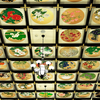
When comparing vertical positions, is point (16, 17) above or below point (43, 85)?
above

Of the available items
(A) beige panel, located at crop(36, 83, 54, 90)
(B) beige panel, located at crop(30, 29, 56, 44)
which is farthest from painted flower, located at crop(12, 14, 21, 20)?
(A) beige panel, located at crop(36, 83, 54, 90)

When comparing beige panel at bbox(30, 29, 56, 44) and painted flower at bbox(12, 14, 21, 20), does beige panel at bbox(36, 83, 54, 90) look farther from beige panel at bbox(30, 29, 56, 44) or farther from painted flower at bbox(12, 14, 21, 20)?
painted flower at bbox(12, 14, 21, 20)

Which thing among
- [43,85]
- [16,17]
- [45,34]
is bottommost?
[43,85]

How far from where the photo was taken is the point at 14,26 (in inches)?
193

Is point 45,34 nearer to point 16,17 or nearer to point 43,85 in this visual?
point 16,17

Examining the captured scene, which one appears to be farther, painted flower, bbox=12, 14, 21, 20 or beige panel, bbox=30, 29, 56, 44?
beige panel, bbox=30, 29, 56, 44

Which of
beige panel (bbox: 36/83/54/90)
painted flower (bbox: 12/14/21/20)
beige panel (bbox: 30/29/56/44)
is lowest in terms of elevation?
beige panel (bbox: 36/83/54/90)

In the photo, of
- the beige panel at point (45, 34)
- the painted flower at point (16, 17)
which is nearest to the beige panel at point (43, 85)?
the beige panel at point (45, 34)

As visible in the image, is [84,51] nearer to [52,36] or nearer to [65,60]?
[65,60]

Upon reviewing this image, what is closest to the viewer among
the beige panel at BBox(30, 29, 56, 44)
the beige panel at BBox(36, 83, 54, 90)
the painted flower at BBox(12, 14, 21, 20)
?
the painted flower at BBox(12, 14, 21, 20)

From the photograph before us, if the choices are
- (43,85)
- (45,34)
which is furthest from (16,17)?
(43,85)

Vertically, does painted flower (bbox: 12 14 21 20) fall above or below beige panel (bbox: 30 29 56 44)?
above

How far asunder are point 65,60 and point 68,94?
2875 mm

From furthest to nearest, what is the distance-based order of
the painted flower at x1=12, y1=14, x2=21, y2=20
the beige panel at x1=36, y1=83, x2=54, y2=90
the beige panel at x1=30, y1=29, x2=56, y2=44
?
the beige panel at x1=36, y1=83, x2=54, y2=90 → the beige panel at x1=30, y1=29, x2=56, y2=44 → the painted flower at x1=12, y1=14, x2=21, y2=20
